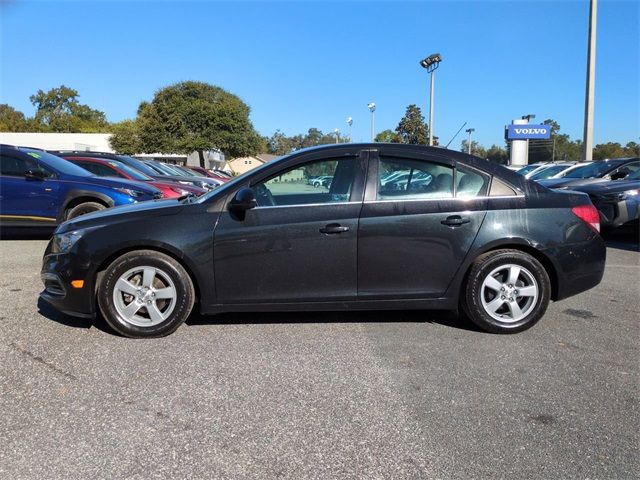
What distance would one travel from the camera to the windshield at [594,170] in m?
12.1

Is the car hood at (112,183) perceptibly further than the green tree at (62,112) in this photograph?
No

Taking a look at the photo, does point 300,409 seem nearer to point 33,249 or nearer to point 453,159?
point 453,159

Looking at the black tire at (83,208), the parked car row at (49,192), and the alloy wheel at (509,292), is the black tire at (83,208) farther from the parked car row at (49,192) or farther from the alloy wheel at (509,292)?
the alloy wheel at (509,292)

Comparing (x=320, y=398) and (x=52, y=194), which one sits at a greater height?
(x=52, y=194)

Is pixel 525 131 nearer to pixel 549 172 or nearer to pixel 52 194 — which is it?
pixel 549 172

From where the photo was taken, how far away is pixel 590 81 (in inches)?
744

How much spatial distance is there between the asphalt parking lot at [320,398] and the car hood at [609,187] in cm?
510

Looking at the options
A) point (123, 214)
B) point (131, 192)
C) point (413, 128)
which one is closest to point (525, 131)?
point (413, 128)

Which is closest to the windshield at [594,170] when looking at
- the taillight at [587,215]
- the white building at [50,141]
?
the taillight at [587,215]

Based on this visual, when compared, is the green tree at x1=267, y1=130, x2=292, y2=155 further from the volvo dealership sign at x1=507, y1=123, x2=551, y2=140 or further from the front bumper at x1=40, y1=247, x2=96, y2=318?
the front bumper at x1=40, y1=247, x2=96, y2=318

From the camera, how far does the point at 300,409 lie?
3205mm

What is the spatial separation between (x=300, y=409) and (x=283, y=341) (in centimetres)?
116

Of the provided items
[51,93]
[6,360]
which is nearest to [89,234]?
[6,360]

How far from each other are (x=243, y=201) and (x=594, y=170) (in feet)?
35.7
